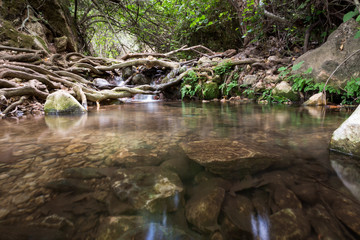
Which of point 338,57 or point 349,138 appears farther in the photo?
point 338,57

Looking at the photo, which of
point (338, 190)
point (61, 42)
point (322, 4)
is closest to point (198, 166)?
point (338, 190)

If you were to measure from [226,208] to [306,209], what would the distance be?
40 cm

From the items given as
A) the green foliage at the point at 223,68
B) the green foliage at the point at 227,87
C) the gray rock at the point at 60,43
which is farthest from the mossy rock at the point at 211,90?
the gray rock at the point at 60,43

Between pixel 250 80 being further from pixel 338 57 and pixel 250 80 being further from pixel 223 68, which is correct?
pixel 338 57

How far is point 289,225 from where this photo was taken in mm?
800

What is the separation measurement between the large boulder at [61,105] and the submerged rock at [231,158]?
11.8 ft

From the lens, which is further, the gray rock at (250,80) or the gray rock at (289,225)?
the gray rock at (250,80)

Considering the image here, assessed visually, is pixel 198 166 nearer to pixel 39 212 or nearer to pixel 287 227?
pixel 287 227

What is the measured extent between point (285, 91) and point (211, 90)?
275cm

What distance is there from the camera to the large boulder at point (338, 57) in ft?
14.1

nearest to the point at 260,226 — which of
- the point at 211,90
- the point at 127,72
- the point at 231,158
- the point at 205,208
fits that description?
the point at 205,208

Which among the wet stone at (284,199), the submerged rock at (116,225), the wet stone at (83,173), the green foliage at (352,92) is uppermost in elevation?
the green foliage at (352,92)

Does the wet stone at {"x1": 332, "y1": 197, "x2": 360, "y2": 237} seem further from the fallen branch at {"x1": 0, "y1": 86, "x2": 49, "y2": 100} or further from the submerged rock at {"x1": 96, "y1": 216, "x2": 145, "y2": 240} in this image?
the fallen branch at {"x1": 0, "y1": 86, "x2": 49, "y2": 100}

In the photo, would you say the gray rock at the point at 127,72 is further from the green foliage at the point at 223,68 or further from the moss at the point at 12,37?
the green foliage at the point at 223,68
